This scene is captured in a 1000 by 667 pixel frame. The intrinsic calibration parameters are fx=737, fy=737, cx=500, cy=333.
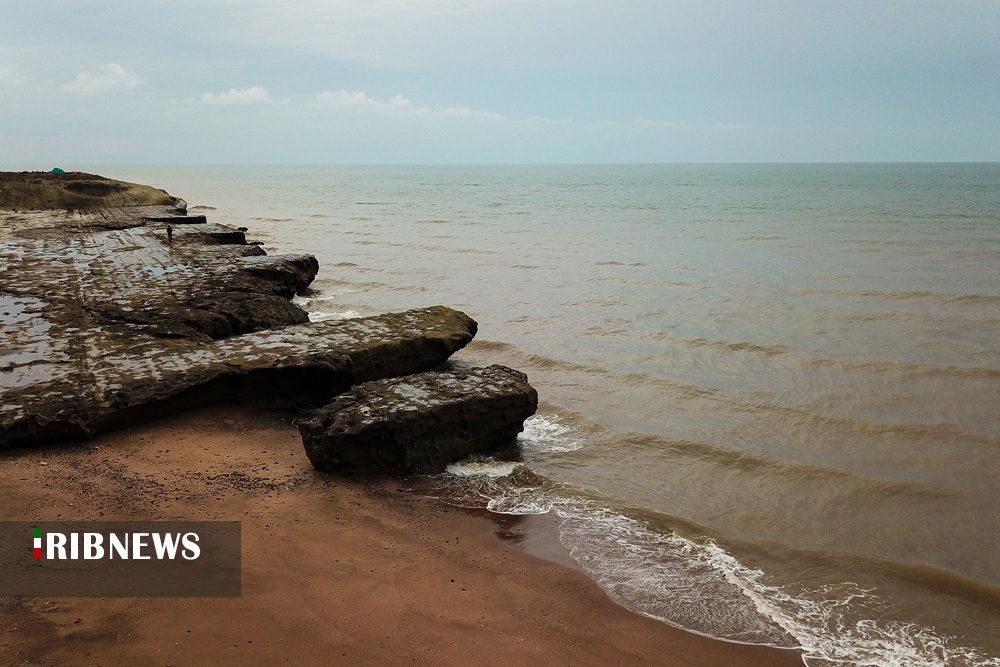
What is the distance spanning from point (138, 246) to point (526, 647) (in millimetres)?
11945

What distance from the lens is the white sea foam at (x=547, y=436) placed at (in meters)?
6.87

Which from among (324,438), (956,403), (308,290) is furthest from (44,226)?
(956,403)

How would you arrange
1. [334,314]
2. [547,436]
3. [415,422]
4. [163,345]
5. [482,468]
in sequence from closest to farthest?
[415,422] → [482,468] → [163,345] → [547,436] → [334,314]

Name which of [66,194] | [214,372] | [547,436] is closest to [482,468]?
[547,436]

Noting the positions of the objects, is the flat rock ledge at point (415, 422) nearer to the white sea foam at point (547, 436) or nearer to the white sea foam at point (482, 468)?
the white sea foam at point (482, 468)

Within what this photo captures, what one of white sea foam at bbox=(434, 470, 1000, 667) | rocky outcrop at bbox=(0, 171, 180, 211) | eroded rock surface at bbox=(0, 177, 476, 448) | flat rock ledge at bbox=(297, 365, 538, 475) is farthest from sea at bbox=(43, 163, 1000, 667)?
rocky outcrop at bbox=(0, 171, 180, 211)

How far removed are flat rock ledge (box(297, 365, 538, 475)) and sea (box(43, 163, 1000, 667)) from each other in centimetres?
28

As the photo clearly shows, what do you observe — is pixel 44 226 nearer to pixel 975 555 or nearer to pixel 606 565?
pixel 606 565

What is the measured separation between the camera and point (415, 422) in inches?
228

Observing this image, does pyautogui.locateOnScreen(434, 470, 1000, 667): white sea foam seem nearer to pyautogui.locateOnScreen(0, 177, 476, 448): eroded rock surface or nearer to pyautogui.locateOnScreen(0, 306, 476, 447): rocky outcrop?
pyautogui.locateOnScreen(0, 306, 476, 447): rocky outcrop

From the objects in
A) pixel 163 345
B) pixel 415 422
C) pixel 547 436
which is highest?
pixel 163 345

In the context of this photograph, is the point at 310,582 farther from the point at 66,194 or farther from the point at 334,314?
the point at 66,194

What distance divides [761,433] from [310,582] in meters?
4.95

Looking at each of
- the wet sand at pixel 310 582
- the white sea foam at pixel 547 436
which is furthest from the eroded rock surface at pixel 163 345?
the white sea foam at pixel 547 436
